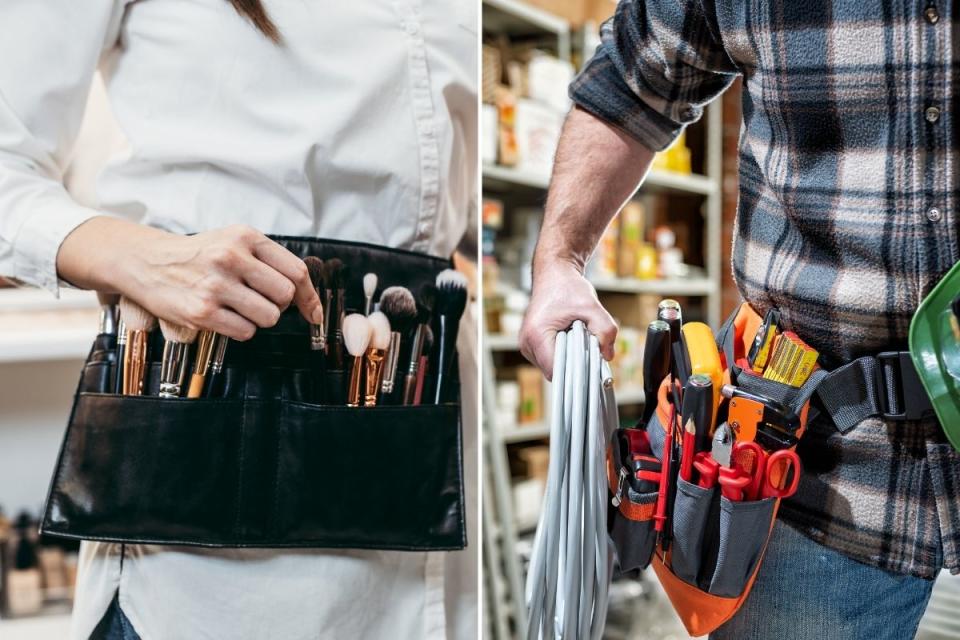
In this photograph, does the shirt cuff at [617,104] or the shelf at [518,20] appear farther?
the shelf at [518,20]

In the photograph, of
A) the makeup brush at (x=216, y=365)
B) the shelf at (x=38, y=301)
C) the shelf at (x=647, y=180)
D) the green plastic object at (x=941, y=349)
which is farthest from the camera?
the shelf at (x=647, y=180)

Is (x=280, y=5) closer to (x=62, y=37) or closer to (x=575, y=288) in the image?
(x=62, y=37)

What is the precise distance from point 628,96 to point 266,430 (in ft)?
1.61

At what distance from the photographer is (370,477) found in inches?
31.1

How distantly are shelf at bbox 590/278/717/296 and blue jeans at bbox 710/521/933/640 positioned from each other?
181 centimetres

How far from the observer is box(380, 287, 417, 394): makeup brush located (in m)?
0.79

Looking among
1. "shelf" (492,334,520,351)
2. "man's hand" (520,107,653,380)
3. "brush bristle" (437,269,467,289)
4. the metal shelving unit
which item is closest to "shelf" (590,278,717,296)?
the metal shelving unit

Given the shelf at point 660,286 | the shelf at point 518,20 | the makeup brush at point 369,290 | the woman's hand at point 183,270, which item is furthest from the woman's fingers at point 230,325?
the shelf at point 660,286

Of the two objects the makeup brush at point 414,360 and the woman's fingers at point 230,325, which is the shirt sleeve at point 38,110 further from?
the makeup brush at point 414,360

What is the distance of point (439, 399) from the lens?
83 cm

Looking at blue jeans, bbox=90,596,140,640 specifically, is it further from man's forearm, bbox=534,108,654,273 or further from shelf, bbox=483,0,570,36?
shelf, bbox=483,0,570,36

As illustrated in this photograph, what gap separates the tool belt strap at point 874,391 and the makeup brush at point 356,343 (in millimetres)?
387

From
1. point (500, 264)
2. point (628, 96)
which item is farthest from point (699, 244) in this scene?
point (628, 96)

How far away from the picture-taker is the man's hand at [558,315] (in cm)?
80
